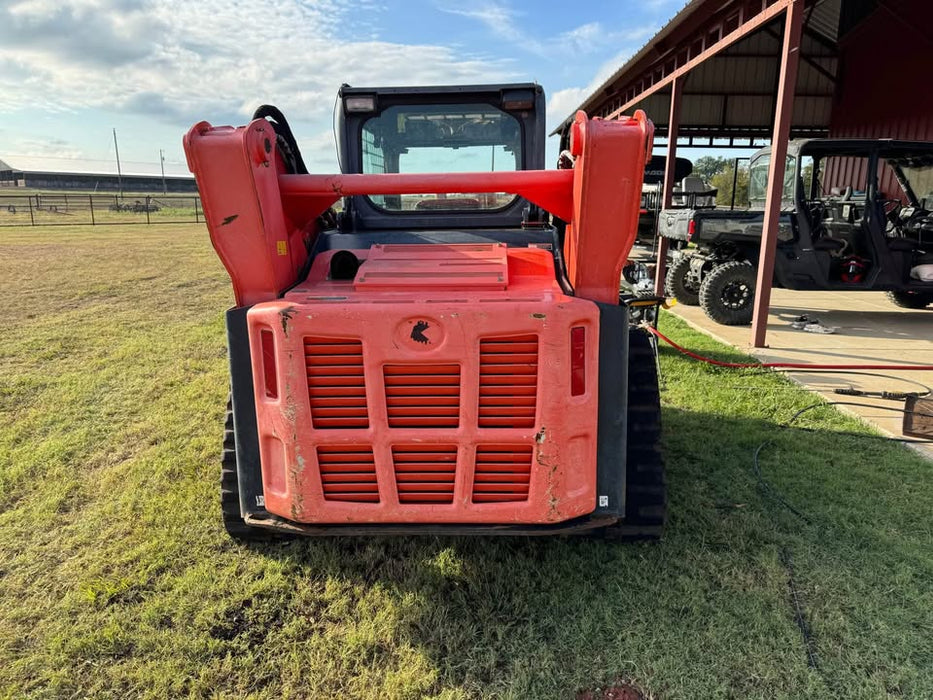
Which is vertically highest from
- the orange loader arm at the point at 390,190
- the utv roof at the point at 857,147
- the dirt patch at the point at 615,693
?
the utv roof at the point at 857,147

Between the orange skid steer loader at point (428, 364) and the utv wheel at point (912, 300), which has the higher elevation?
the orange skid steer loader at point (428, 364)

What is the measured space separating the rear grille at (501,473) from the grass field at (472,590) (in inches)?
19.5

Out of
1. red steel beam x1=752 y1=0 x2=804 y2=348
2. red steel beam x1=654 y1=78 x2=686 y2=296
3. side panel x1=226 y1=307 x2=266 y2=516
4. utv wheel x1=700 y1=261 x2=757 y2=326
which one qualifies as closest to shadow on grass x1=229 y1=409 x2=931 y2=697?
side panel x1=226 y1=307 x2=266 y2=516

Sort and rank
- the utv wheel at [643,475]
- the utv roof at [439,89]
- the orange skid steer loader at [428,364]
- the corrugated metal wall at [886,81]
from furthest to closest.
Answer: the corrugated metal wall at [886,81] < the utv roof at [439,89] < the utv wheel at [643,475] < the orange skid steer loader at [428,364]

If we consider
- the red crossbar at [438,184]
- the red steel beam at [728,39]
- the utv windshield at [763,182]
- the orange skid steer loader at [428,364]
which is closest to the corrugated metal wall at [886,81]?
the red steel beam at [728,39]

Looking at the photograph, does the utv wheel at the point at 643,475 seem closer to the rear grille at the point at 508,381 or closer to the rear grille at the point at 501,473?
the rear grille at the point at 501,473

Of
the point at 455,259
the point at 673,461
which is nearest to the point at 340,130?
the point at 455,259

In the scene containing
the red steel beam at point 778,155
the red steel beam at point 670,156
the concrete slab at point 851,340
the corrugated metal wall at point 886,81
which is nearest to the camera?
the concrete slab at point 851,340

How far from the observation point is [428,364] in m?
2.08

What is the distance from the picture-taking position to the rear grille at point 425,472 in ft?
7.18

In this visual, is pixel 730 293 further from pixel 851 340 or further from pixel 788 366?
pixel 788 366

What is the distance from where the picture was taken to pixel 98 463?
369 cm

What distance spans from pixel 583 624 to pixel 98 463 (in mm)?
2986

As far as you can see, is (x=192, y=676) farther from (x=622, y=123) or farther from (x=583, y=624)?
(x=622, y=123)
